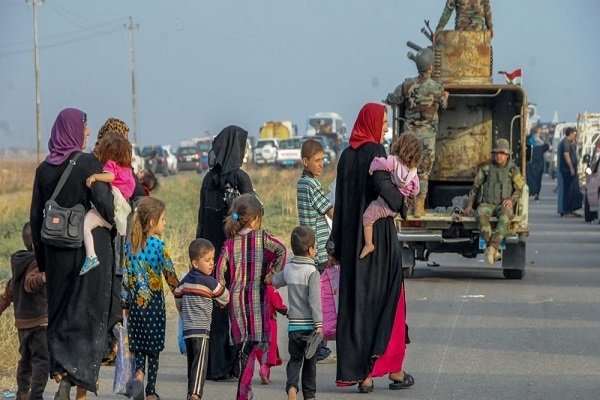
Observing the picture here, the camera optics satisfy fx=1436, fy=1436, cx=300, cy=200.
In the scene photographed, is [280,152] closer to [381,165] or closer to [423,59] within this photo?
[423,59]

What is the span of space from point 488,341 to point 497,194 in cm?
512

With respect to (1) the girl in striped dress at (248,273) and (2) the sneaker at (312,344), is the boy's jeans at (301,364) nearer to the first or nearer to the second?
(2) the sneaker at (312,344)

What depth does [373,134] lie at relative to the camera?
32.1ft

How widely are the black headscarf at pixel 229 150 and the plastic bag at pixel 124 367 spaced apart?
1.90m

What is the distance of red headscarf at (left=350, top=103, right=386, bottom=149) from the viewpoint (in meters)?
9.70

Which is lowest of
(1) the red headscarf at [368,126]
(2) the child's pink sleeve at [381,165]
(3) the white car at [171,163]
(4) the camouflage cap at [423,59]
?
(3) the white car at [171,163]

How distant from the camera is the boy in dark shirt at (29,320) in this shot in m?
8.95

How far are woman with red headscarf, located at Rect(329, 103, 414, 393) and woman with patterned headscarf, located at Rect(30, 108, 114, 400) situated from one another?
73.1 inches

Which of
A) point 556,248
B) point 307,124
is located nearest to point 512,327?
point 556,248

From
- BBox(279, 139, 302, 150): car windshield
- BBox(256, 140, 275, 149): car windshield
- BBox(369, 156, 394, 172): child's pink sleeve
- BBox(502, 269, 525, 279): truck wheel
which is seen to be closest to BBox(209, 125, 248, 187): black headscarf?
BBox(369, 156, 394, 172): child's pink sleeve

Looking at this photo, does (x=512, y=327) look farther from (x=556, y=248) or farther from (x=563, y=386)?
(x=556, y=248)

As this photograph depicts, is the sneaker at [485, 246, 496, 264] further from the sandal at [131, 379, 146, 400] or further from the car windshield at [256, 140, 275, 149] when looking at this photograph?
the car windshield at [256, 140, 275, 149]

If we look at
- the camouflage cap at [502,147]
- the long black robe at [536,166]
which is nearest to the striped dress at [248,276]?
the camouflage cap at [502,147]

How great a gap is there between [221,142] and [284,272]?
1.65m
